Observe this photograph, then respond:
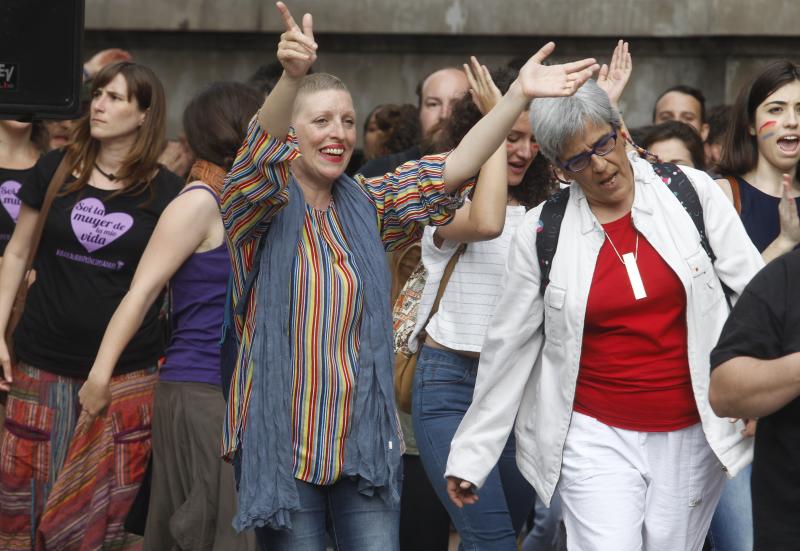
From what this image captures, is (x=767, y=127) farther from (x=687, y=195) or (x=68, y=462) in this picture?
(x=68, y=462)

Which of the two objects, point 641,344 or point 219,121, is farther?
point 219,121

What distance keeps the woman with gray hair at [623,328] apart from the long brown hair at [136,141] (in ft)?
6.69

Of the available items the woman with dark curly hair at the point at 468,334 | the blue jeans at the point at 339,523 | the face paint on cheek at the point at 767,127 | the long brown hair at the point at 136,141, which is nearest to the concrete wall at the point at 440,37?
the long brown hair at the point at 136,141

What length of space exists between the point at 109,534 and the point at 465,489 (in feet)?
6.04

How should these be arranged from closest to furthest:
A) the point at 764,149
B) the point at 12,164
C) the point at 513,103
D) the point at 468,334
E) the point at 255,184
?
the point at 255,184 → the point at 513,103 → the point at 468,334 → the point at 764,149 → the point at 12,164

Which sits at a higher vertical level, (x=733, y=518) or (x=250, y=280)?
(x=250, y=280)

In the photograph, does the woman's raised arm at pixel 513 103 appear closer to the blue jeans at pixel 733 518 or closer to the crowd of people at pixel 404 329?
the crowd of people at pixel 404 329

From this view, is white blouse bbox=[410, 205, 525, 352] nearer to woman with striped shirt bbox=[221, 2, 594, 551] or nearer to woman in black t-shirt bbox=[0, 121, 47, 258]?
woman with striped shirt bbox=[221, 2, 594, 551]

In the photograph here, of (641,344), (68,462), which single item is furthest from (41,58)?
(641,344)

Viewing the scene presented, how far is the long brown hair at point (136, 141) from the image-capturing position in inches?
239

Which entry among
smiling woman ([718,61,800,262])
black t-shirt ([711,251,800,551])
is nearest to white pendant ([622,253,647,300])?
black t-shirt ([711,251,800,551])

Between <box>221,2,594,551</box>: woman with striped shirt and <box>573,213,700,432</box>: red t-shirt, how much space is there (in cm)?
56

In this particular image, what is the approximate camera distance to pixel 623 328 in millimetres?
4488

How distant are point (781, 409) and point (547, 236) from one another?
121 cm
